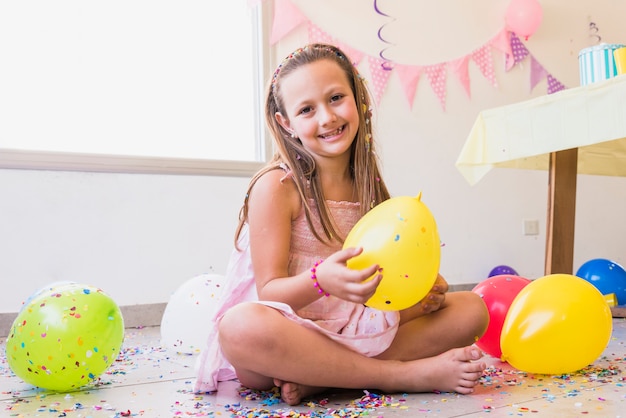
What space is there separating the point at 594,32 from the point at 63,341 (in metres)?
3.74

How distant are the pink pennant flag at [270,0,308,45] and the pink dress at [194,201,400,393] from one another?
1.84 metres

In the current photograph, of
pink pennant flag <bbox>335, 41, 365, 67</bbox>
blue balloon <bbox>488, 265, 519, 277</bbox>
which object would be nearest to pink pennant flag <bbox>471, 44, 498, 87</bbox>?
pink pennant flag <bbox>335, 41, 365, 67</bbox>

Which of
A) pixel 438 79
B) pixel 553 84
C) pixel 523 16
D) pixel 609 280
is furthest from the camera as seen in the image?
pixel 553 84

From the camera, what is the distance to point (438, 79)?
339 centimetres

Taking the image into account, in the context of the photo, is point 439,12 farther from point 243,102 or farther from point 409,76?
point 243,102

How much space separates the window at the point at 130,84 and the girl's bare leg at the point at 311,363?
64.3 inches

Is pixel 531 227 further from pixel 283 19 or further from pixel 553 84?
pixel 283 19

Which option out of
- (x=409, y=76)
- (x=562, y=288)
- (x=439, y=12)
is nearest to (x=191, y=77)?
(x=409, y=76)

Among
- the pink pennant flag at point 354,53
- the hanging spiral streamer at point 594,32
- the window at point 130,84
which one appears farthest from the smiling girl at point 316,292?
the hanging spiral streamer at point 594,32

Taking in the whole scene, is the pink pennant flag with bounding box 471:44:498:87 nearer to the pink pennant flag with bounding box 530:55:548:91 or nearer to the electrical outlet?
the pink pennant flag with bounding box 530:55:548:91

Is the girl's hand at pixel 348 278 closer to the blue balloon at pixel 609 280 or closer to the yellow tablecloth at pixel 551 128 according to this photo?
the yellow tablecloth at pixel 551 128

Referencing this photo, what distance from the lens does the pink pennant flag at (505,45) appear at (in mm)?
3574

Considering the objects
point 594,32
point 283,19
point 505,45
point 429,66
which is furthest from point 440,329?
point 594,32

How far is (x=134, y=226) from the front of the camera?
2.56 meters
